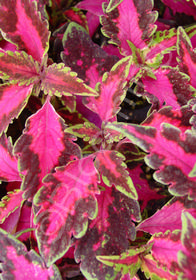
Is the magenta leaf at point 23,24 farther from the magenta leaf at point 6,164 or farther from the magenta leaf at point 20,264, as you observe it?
the magenta leaf at point 20,264

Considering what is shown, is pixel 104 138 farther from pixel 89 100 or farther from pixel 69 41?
pixel 69 41

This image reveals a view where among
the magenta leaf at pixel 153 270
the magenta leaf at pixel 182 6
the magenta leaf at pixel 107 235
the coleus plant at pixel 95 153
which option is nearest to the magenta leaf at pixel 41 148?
the coleus plant at pixel 95 153

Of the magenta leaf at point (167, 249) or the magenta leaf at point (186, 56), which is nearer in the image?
the magenta leaf at point (167, 249)

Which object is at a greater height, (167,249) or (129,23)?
(129,23)

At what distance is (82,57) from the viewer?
2.60 feet

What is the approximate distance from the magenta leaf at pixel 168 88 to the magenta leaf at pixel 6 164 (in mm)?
325

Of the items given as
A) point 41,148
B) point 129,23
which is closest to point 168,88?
point 129,23

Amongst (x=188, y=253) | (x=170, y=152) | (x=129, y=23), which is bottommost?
(x=188, y=253)

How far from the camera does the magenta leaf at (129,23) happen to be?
761mm

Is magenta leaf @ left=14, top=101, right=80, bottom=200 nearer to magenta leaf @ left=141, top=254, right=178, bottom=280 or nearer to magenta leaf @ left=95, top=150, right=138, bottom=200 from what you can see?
magenta leaf @ left=95, top=150, right=138, bottom=200

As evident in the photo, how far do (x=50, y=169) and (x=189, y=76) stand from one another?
1.20ft

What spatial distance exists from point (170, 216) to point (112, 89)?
0.28m

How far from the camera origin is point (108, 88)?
0.69 m

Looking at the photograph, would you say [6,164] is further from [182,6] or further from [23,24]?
[182,6]
